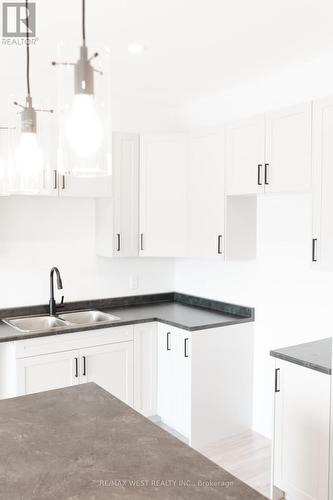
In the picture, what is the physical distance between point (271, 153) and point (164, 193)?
1.08 metres

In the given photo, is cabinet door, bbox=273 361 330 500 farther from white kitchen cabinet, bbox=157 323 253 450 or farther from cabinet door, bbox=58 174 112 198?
cabinet door, bbox=58 174 112 198

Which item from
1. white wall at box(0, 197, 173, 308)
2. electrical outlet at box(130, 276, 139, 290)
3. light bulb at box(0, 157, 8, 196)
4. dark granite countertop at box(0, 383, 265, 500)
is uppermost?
light bulb at box(0, 157, 8, 196)

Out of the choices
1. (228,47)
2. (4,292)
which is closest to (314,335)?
(228,47)

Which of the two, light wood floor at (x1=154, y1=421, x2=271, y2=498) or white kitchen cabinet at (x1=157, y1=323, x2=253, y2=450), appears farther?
white kitchen cabinet at (x1=157, y1=323, x2=253, y2=450)

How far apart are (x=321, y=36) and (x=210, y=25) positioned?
2.20ft

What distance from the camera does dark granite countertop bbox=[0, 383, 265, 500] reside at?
1326 mm

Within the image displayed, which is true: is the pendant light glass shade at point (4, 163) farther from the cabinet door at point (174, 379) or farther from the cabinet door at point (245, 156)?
the cabinet door at point (174, 379)

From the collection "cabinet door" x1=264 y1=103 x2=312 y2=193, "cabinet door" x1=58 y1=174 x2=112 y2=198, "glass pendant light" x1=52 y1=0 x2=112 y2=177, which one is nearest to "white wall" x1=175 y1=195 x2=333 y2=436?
"cabinet door" x1=264 y1=103 x2=312 y2=193

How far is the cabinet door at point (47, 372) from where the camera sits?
322 centimetres

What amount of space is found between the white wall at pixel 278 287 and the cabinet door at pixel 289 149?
1.23ft

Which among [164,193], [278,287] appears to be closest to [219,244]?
[278,287]

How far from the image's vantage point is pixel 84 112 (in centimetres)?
109

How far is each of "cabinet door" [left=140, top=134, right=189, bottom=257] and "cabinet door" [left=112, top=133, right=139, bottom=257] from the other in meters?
0.06

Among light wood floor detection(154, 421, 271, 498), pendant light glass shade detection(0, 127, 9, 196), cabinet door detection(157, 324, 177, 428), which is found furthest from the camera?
cabinet door detection(157, 324, 177, 428)
